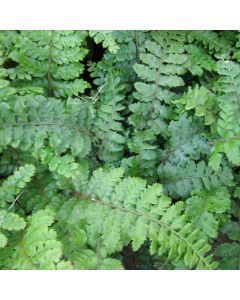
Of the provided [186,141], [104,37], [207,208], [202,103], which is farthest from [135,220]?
[104,37]

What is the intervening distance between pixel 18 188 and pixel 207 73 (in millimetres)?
1222

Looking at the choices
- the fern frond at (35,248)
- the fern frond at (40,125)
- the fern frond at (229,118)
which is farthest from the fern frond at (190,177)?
the fern frond at (35,248)

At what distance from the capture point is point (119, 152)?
222 cm

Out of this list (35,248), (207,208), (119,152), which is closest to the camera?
(35,248)

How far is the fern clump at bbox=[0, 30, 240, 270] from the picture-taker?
1836 mm

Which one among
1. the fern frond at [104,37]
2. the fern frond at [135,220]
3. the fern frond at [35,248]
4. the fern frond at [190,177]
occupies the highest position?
the fern frond at [104,37]

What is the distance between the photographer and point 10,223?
181 cm

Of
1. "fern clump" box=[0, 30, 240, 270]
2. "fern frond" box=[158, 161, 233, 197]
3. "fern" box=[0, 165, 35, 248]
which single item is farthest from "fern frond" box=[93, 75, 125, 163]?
"fern" box=[0, 165, 35, 248]

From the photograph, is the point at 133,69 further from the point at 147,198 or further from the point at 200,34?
the point at 147,198

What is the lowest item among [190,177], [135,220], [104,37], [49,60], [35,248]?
[35,248]

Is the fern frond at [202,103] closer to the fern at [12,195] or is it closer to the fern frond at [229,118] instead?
the fern frond at [229,118]

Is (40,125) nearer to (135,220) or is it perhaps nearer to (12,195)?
(12,195)

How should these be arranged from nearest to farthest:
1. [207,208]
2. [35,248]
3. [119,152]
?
[35,248] < [207,208] < [119,152]

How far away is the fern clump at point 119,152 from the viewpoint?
1.84 metres
